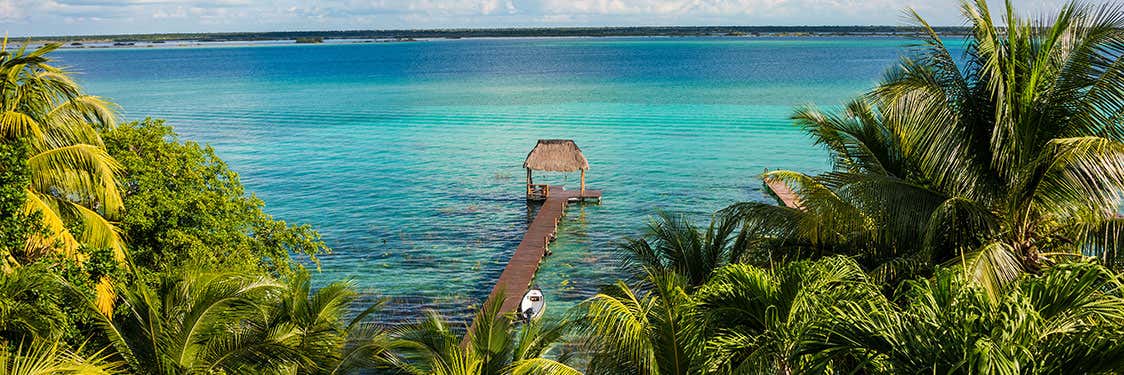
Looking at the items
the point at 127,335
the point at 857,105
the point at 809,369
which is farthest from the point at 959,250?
the point at 127,335

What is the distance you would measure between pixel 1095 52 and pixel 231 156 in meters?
34.5

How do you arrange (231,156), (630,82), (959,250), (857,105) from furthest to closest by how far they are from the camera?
(630,82)
(231,156)
(857,105)
(959,250)

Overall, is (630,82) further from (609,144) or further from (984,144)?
(984,144)

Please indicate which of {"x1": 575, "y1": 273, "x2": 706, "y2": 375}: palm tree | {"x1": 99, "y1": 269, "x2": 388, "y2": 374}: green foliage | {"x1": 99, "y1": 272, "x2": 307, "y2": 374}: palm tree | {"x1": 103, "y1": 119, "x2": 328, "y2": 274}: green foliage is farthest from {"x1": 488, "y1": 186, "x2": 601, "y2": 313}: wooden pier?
{"x1": 575, "y1": 273, "x2": 706, "y2": 375}: palm tree

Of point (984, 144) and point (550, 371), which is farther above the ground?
point (984, 144)

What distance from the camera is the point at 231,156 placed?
118ft

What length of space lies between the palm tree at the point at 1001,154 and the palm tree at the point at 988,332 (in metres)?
1.87

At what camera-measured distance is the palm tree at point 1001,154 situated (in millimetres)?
7254

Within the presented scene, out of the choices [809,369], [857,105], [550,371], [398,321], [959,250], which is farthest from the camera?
[398,321]

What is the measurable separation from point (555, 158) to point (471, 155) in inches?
373

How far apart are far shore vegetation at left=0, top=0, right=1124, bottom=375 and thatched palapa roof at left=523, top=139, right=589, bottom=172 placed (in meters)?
16.1

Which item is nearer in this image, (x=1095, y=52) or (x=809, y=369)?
(x=809, y=369)

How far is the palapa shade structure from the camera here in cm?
2638

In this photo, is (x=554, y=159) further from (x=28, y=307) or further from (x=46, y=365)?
(x=46, y=365)
